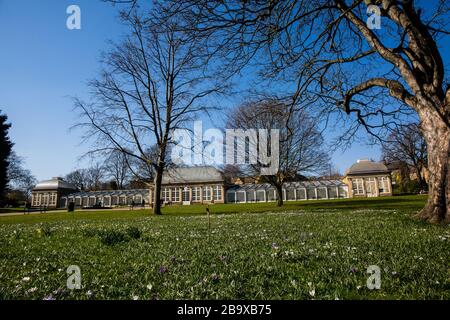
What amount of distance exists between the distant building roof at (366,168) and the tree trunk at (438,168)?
69413mm

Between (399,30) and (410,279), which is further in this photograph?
(399,30)

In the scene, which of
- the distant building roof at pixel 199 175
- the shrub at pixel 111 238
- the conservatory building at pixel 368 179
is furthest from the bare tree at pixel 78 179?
the shrub at pixel 111 238

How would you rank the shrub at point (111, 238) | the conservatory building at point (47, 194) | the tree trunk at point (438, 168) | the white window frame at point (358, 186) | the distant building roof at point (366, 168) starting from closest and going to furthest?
the shrub at point (111, 238)
the tree trunk at point (438, 168)
the distant building roof at point (366, 168)
the white window frame at point (358, 186)
the conservatory building at point (47, 194)

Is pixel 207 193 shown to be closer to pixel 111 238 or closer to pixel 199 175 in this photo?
pixel 199 175

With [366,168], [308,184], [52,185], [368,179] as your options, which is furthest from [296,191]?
[52,185]

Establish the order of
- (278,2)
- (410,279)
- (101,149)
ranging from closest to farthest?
(410,279), (278,2), (101,149)

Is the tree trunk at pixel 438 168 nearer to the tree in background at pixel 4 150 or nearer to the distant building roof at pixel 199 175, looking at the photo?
the tree in background at pixel 4 150

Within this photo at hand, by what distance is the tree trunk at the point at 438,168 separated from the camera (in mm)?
9250

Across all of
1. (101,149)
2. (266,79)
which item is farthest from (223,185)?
(266,79)

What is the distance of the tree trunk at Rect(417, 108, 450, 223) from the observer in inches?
364
